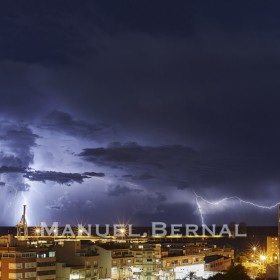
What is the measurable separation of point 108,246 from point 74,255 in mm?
5041

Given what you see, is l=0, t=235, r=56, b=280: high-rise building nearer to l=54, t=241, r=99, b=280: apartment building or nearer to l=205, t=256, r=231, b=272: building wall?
l=54, t=241, r=99, b=280: apartment building

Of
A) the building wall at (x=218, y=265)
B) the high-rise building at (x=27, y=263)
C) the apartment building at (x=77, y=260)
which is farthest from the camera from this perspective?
the building wall at (x=218, y=265)

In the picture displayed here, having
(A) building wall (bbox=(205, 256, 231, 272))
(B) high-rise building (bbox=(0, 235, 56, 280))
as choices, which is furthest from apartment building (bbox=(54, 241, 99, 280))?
(A) building wall (bbox=(205, 256, 231, 272))

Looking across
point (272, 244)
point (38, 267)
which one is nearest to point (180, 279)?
point (38, 267)

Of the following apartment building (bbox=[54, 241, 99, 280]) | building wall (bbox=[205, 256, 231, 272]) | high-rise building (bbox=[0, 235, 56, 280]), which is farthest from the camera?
building wall (bbox=[205, 256, 231, 272])

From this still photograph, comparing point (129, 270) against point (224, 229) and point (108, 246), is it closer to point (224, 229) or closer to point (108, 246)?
point (108, 246)

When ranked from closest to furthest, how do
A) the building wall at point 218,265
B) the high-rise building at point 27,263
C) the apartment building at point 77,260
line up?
the high-rise building at point 27,263 → the apartment building at point 77,260 → the building wall at point 218,265

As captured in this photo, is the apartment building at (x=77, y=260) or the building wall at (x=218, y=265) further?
the building wall at (x=218, y=265)

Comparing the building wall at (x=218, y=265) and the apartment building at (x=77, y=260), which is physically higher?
the apartment building at (x=77, y=260)

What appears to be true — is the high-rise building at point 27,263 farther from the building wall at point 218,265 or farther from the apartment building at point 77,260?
the building wall at point 218,265

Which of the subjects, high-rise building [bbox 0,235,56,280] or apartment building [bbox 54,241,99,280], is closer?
high-rise building [bbox 0,235,56,280]

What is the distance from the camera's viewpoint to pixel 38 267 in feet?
84.3

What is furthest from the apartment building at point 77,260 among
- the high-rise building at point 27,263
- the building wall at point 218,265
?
the building wall at point 218,265

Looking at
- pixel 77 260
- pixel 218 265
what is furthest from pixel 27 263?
pixel 218 265
